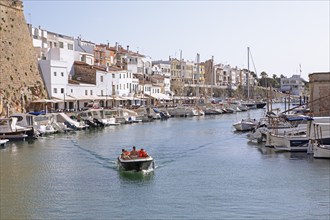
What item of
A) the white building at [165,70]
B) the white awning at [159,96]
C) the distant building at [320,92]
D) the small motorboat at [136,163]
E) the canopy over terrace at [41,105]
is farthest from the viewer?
the white building at [165,70]

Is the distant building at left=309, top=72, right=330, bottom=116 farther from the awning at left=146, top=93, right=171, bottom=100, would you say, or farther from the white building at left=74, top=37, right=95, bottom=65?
the awning at left=146, top=93, right=171, bottom=100

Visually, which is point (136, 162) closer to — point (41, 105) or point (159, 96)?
point (41, 105)

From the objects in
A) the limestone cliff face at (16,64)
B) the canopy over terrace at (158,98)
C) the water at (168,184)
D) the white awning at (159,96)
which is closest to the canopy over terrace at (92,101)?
the limestone cliff face at (16,64)

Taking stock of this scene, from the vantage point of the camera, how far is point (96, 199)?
18938 millimetres

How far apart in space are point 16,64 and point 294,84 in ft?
374

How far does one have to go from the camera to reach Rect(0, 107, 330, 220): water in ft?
57.2

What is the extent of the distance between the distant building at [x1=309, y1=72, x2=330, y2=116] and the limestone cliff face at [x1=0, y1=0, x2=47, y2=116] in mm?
25308

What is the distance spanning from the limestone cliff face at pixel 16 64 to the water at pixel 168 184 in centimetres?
1683

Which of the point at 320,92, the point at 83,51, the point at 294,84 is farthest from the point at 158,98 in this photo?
the point at 294,84

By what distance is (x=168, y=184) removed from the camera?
21.4 m

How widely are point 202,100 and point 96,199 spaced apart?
73.8m

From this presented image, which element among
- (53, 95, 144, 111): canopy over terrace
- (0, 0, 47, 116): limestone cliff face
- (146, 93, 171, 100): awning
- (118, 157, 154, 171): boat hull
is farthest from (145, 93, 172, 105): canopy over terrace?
(118, 157, 154, 171): boat hull

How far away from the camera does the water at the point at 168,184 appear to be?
17422 millimetres

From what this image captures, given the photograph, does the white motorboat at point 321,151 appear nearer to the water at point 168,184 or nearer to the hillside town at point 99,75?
the water at point 168,184
